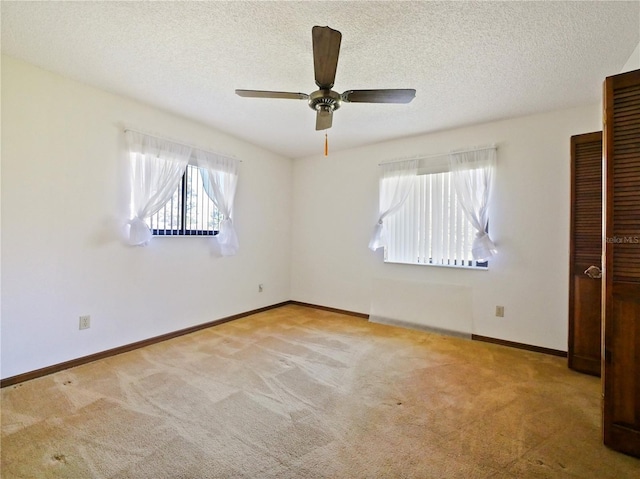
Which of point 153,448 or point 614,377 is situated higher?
point 614,377

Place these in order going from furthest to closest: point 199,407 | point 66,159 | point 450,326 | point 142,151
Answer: point 450,326, point 142,151, point 66,159, point 199,407

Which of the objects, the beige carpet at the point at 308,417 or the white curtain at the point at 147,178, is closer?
the beige carpet at the point at 308,417

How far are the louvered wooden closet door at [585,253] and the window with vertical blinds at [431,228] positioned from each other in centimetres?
95

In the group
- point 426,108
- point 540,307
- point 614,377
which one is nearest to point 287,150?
point 426,108

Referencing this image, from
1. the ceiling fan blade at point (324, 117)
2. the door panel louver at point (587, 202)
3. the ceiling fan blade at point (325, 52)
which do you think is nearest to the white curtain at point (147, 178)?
the ceiling fan blade at point (324, 117)

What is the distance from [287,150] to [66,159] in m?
2.79

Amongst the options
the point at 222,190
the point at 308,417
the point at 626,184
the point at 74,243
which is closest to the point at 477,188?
the point at 626,184

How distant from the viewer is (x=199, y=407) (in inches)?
80.8

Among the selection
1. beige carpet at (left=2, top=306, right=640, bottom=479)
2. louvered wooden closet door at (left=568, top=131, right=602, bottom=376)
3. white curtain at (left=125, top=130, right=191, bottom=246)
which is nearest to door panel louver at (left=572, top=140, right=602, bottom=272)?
louvered wooden closet door at (left=568, top=131, right=602, bottom=376)

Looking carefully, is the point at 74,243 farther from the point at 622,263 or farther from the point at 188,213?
the point at 622,263

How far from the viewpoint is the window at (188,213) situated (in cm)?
332

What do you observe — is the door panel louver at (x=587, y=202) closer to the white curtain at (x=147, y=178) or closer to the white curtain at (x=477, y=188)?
the white curtain at (x=477, y=188)

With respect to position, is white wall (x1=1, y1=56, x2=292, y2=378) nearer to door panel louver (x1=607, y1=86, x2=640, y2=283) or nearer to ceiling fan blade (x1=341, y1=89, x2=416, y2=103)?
ceiling fan blade (x1=341, y1=89, x2=416, y2=103)

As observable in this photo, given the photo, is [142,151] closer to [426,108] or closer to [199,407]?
[199,407]
